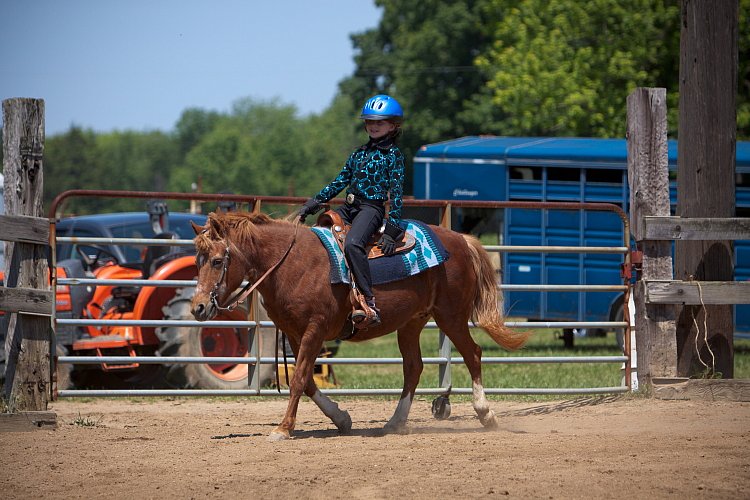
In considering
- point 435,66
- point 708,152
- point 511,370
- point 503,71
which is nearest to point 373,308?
point 708,152

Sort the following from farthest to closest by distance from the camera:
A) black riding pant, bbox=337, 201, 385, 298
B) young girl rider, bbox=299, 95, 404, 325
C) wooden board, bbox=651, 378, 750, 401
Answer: wooden board, bbox=651, 378, 750, 401 → young girl rider, bbox=299, 95, 404, 325 → black riding pant, bbox=337, 201, 385, 298

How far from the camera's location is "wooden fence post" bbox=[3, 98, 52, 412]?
7.43 metres

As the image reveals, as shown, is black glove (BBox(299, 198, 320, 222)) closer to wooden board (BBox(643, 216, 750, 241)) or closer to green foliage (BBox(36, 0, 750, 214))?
wooden board (BBox(643, 216, 750, 241))

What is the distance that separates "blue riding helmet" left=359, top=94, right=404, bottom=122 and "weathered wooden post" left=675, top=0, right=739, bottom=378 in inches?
123

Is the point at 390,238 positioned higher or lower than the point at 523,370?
higher

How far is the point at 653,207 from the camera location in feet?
27.3

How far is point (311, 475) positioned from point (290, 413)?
4.39 ft

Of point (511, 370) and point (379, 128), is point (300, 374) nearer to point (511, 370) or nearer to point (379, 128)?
point (379, 128)

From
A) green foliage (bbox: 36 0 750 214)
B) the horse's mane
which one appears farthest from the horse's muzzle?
green foliage (bbox: 36 0 750 214)

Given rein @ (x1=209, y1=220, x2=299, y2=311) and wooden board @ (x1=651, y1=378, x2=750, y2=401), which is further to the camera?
wooden board @ (x1=651, y1=378, x2=750, y2=401)

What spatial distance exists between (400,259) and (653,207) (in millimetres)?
2638

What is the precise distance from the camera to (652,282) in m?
8.30

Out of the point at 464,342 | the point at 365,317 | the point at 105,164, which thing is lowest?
the point at 464,342

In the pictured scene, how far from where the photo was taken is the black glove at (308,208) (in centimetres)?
700
